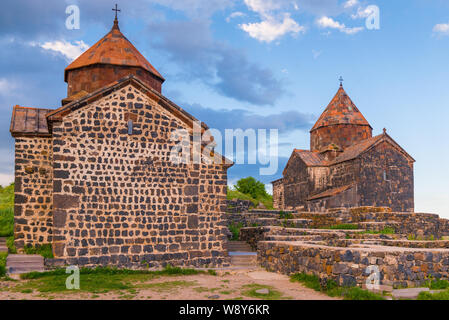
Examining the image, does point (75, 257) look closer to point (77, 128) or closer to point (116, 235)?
point (116, 235)

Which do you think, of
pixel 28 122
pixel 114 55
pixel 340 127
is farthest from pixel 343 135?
pixel 28 122

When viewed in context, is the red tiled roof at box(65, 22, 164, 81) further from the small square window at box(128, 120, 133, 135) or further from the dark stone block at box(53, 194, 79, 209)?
the dark stone block at box(53, 194, 79, 209)

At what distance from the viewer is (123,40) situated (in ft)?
64.1

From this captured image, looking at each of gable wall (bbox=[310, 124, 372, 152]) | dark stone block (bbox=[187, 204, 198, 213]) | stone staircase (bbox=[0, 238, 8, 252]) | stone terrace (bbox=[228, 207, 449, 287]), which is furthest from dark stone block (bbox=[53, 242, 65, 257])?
gable wall (bbox=[310, 124, 372, 152])

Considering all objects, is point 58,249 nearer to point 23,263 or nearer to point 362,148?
point 23,263

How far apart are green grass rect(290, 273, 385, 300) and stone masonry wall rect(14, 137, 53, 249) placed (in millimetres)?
8460

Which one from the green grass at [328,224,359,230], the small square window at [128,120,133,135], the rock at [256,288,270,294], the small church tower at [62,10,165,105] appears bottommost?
the rock at [256,288,270,294]

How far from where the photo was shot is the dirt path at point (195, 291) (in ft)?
31.0

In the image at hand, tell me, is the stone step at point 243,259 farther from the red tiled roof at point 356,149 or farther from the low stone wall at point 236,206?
the red tiled roof at point 356,149

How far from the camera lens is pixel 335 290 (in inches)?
369

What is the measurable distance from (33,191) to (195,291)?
751cm

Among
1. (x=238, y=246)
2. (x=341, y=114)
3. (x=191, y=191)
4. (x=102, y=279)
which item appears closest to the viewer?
(x=102, y=279)

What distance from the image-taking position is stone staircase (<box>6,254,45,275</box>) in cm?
1240
